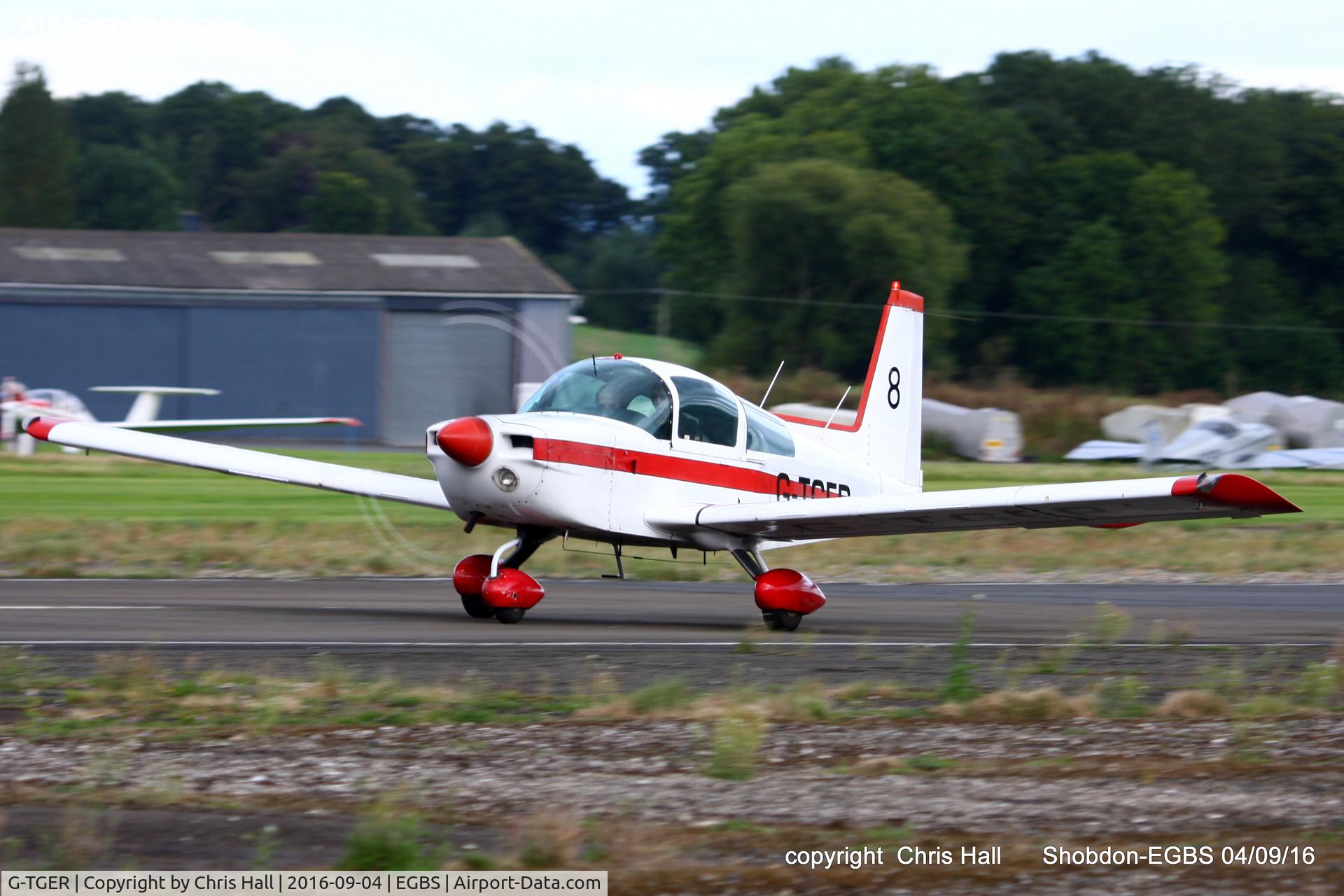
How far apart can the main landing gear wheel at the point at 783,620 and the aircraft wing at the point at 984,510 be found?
0.69 meters

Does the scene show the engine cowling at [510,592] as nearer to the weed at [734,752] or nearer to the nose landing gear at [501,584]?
the nose landing gear at [501,584]

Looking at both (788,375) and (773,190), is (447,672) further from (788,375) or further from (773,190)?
(773,190)

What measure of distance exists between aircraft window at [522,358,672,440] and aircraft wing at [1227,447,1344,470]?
3555cm

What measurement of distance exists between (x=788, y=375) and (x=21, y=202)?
5710 cm

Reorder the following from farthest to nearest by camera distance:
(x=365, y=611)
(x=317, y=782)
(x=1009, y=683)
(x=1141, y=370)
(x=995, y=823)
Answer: (x=1141, y=370)
(x=365, y=611)
(x=1009, y=683)
(x=317, y=782)
(x=995, y=823)

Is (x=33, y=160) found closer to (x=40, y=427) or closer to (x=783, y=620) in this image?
(x=40, y=427)

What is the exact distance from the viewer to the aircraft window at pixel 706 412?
12.9 m

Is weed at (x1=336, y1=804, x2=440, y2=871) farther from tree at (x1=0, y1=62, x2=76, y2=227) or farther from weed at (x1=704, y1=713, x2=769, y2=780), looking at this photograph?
tree at (x1=0, y1=62, x2=76, y2=227)

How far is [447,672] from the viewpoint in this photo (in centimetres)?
952

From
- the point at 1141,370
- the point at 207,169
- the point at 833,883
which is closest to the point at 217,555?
the point at 833,883

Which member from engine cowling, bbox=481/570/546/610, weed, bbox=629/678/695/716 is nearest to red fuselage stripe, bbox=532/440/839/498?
engine cowling, bbox=481/570/546/610

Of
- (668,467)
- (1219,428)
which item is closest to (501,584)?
(668,467)

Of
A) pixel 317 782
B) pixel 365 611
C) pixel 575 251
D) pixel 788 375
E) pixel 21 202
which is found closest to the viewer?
pixel 317 782

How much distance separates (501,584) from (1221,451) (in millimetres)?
36065
